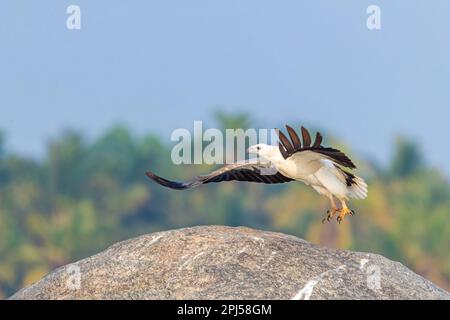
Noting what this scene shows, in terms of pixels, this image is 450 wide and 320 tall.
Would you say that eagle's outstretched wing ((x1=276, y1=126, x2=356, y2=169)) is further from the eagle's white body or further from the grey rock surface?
the grey rock surface

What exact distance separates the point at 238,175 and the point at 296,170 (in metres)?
1.17

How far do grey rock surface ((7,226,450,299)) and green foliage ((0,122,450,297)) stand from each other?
4619 cm

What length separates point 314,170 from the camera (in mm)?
16844

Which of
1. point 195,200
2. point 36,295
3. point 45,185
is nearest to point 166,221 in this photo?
point 195,200

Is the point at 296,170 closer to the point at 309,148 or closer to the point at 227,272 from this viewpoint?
the point at 309,148

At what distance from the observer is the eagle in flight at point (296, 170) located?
16047 mm

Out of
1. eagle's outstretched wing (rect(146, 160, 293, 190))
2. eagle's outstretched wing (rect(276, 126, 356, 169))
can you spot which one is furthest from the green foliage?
eagle's outstretched wing (rect(276, 126, 356, 169))

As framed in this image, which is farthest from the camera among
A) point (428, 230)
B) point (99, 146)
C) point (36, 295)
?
point (99, 146)

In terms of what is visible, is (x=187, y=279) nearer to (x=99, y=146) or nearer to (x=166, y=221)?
(x=166, y=221)

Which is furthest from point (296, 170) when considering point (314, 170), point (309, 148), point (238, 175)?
point (238, 175)

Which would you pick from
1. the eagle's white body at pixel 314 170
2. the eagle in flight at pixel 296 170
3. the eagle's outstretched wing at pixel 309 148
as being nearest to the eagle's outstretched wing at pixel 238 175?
the eagle in flight at pixel 296 170

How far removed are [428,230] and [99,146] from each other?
27.0 metres

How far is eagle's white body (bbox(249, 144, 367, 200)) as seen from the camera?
1659 cm

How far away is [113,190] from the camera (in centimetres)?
7594
